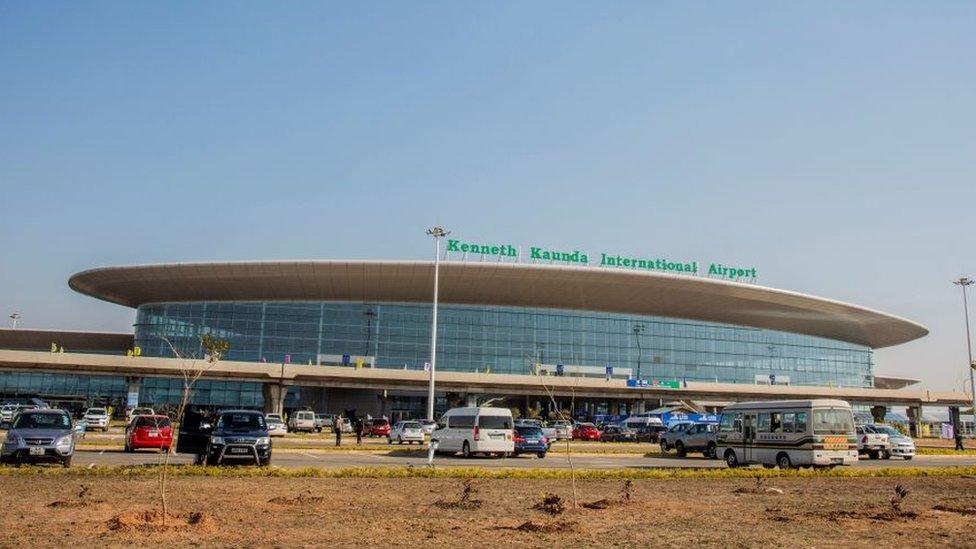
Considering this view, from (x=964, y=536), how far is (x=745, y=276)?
251ft

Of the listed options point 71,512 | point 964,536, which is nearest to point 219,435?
point 71,512

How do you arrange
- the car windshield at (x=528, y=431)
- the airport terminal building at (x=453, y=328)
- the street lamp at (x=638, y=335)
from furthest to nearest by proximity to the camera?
the street lamp at (x=638, y=335), the airport terminal building at (x=453, y=328), the car windshield at (x=528, y=431)

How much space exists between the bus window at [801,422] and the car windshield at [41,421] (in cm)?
2150

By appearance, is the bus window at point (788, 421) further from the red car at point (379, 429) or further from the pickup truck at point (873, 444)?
the red car at point (379, 429)

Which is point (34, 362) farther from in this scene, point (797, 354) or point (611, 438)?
point (797, 354)

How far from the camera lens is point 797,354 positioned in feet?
318

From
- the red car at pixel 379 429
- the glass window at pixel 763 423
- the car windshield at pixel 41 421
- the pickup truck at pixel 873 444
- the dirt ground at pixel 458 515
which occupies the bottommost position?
the red car at pixel 379 429

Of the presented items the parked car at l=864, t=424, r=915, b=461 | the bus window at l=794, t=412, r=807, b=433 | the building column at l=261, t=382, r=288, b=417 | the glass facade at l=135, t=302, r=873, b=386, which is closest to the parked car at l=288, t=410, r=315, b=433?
the building column at l=261, t=382, r=288, b=417

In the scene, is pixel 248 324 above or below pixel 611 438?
above

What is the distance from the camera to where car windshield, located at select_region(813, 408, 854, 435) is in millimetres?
25031

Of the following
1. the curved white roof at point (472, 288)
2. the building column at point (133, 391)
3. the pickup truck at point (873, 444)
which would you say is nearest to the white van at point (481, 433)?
the pickup truck at point (873, 444)

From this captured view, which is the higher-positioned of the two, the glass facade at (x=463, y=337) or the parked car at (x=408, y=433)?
the glass facade at (x=463, y=337)

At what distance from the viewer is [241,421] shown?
24.0 meters

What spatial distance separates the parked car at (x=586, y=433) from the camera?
56.1 m
